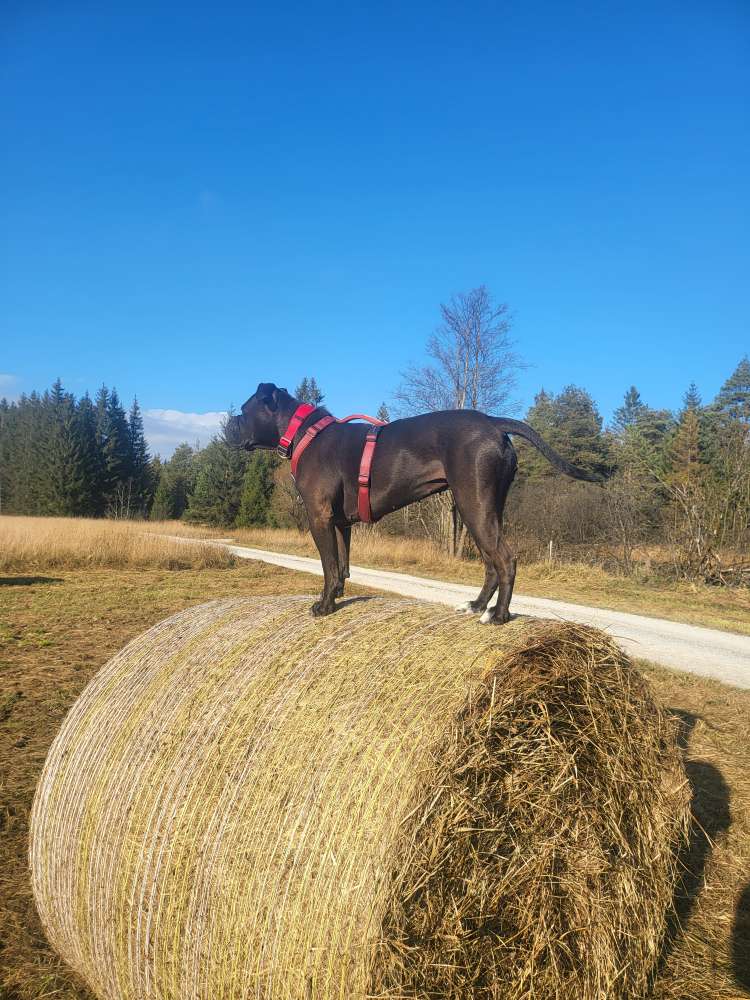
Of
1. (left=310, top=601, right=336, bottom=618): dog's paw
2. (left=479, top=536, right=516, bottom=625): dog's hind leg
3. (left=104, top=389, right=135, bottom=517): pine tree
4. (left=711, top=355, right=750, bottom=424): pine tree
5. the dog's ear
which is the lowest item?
(left=310, top=601, right=336, bottom=618): dog's paw

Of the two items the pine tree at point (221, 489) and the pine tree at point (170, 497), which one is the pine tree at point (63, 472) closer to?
the pine tree at point (170, 497)

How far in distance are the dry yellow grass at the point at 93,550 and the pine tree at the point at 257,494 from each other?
1042 inches

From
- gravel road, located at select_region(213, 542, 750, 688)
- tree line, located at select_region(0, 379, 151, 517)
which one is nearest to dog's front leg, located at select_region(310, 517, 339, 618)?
gravel road, located at select_region(213, 542, 750, 688)

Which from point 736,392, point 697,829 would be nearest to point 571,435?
point 736,392

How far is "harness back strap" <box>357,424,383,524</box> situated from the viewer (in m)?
3.50

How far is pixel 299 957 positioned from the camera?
198 centimetres

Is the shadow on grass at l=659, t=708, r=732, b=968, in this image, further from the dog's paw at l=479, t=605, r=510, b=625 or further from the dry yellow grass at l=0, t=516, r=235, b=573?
the dry yellow grass at l=0, t=516, r=235, b=573

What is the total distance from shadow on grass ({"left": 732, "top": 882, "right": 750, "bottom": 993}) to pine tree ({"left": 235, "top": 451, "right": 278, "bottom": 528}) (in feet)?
142

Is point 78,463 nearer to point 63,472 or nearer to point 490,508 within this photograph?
point 63,472

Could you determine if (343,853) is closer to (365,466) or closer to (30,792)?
(365,466)

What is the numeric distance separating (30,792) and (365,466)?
11.3 ft

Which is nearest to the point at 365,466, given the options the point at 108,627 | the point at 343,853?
the point at 343,853

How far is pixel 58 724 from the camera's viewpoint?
5.53 meters

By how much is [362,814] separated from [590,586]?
15.0 m
